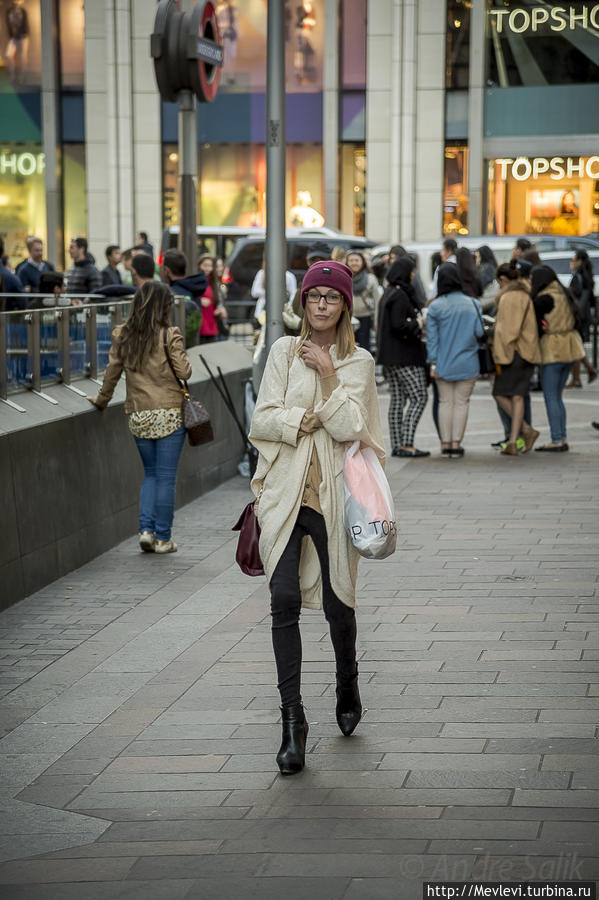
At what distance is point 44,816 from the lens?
14.8 feet

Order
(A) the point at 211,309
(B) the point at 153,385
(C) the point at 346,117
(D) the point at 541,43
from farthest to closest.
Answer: (C) the point at 346,117, (D) the point at 541,43, (A) the point at 211,309, (B) the point at 153,385

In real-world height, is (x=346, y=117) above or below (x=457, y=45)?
below

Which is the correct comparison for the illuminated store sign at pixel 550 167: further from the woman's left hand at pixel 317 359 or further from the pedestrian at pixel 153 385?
the woman's left hand at pixel 317 359

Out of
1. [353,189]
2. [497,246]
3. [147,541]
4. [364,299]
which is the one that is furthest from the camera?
[353,189]

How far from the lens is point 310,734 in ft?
17.2

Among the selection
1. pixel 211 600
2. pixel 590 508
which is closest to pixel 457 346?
pixel 590 508

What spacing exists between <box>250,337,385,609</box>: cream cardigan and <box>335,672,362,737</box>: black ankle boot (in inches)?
12.6

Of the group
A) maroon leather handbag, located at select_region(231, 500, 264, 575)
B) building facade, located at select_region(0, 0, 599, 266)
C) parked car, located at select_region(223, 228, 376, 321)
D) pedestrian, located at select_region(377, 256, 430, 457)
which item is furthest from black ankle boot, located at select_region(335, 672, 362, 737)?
building facade, located at select_region(0, 0, 599, 266)

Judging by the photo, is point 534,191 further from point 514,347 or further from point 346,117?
point 514,347

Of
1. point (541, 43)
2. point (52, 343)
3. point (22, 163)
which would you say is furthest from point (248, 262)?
point (52, 343)

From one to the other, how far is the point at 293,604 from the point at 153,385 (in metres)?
3.82

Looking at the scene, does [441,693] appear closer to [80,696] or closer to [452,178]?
[80,696]

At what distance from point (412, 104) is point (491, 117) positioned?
2020 mm

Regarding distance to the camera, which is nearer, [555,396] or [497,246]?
[555,396]
